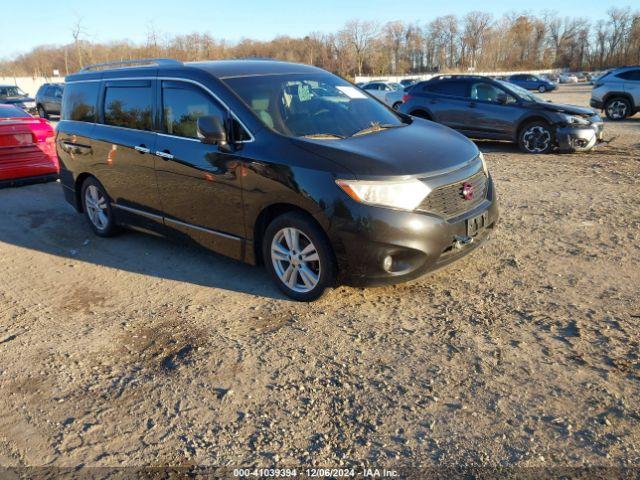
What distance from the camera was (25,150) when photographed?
8.96 metres

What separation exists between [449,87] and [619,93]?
836cm

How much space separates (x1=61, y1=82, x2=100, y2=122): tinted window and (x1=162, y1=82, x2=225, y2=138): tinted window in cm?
150

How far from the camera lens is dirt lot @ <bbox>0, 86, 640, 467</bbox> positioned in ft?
8.97

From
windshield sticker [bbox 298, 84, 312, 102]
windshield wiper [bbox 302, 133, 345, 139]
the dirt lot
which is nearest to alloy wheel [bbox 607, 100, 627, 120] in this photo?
the dirt lot

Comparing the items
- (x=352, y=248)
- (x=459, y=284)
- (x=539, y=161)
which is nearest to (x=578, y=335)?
(x=459, y=284)

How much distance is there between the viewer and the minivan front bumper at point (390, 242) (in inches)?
151

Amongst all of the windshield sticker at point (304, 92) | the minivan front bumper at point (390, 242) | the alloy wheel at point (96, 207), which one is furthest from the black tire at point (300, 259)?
the alloy wheel at point (96, 207)

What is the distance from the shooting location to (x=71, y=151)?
645 centimetres

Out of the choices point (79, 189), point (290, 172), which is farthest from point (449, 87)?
point (290, 172)

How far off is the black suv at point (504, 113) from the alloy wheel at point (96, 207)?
8.29 m

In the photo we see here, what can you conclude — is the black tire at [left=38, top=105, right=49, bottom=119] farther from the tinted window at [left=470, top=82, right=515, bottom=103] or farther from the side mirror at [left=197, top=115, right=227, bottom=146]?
the side mirror at [left=197, top=115, right=227, bottom=146]

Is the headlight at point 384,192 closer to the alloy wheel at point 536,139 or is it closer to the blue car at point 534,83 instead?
the alloy wheel at point 536,139

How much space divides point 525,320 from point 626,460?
1419mm

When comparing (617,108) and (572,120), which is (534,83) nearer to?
(617,108)
